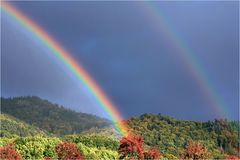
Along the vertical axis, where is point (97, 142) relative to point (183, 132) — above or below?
below

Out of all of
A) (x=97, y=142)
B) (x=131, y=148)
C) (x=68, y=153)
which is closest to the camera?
(x=68, y=153)

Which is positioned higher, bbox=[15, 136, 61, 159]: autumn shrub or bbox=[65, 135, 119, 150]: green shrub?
bbox=[65, 135, 119, 150]: green shrub

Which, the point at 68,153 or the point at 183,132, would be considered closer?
the point at 68,153

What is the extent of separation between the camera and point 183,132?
175625 mm

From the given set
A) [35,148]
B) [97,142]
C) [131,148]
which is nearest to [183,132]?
[97,142]

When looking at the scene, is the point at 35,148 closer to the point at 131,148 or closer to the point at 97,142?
the point at 131,148

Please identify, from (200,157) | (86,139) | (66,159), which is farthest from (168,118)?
(66,159)

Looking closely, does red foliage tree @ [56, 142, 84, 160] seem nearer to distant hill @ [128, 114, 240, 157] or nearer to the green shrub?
the green shrub

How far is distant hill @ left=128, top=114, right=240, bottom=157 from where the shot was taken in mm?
158150

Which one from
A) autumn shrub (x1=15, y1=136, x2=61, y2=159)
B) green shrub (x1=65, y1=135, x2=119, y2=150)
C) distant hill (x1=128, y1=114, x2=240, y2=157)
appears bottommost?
autumn shrub (x1=15, y1=136, x2=61, y2=159)

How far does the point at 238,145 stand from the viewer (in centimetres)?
17100

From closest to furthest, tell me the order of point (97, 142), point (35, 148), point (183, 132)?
1. point (35, 148)
2. point (97, 142)
3. point (183, 132)

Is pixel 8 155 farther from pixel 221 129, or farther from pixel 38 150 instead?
pixel 221 129

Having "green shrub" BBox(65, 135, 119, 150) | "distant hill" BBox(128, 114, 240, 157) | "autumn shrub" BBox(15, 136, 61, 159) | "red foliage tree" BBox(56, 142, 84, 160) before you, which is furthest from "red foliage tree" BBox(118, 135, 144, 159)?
"distant hill" BBox(128, 114, 240, 157)
